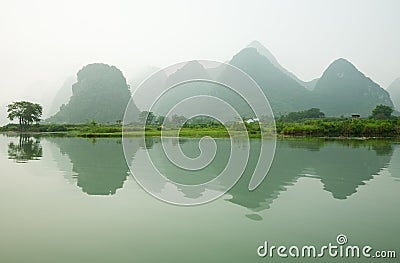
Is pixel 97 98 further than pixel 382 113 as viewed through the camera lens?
Yes

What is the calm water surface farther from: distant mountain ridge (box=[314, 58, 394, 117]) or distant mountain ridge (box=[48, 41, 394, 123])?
distant mountain ridge (box=[314, 58, 394, 117])

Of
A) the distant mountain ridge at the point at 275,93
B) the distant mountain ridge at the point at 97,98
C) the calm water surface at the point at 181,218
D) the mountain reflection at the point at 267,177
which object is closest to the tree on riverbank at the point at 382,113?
the distant mountain ridge at the point at 275,93

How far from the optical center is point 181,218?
14.2ft

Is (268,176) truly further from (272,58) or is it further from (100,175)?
(272,58)

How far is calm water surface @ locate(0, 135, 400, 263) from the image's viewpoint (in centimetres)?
324

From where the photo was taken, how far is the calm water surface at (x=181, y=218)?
3.24 metres

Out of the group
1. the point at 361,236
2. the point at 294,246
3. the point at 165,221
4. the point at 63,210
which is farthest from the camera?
the point at 63,210

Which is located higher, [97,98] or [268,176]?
[97,98]

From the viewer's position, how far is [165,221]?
165 inches

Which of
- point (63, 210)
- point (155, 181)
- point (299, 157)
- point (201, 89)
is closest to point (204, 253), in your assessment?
point (63, 210)

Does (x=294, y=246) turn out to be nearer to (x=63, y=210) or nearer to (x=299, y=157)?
(x=63, y=210)

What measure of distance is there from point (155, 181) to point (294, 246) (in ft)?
12.9

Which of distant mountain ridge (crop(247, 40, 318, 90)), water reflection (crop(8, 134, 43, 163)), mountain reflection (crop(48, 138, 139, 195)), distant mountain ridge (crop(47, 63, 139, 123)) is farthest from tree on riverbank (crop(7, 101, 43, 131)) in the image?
distant mountain ridge (crop(247, 40, 318, 90))

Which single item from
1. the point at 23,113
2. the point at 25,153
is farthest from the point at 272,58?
the point at 25,153
